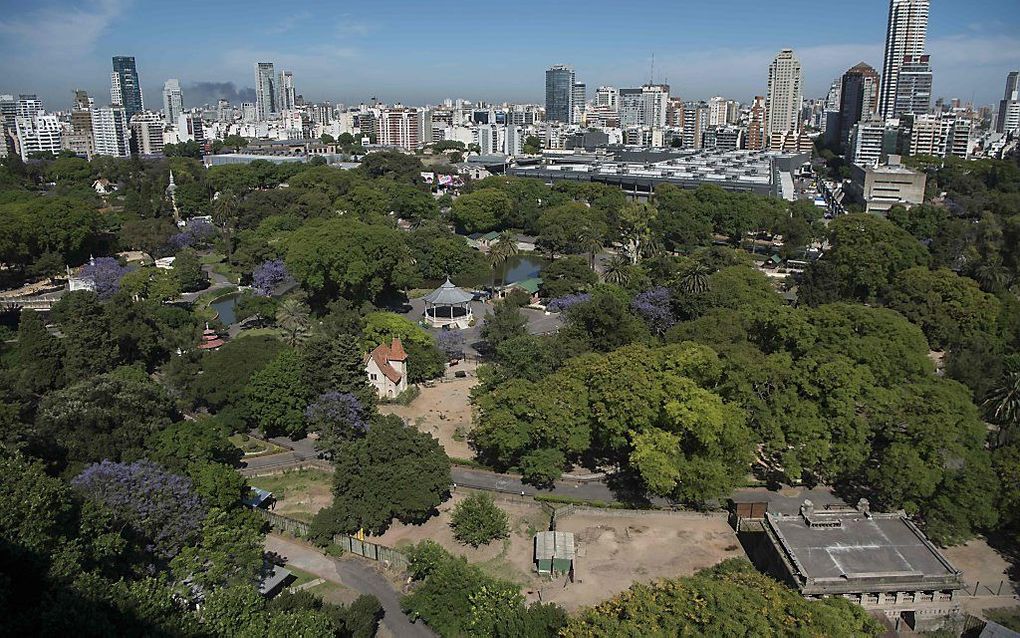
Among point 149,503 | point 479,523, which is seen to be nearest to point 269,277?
point 149,503

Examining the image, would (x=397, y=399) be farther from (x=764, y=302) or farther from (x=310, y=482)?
(x=764, y=302)

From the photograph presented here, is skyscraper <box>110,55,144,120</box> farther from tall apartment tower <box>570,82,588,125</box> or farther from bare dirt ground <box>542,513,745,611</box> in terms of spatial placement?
bare dirt ground <box>542,513,745,611</box>

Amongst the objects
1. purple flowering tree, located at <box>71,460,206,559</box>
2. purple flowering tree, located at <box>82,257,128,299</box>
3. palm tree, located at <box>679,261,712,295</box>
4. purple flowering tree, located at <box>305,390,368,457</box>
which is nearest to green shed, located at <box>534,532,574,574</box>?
purple flowering tree, located at <box>305,390,368,457</box>

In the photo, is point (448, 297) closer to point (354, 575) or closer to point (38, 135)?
point (354, 575)

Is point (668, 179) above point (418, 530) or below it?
above

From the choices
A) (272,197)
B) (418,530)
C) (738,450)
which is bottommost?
(418,530)

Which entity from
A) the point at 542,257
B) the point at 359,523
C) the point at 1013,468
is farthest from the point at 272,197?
the point at 1013,468

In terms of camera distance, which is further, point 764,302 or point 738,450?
point 764,302

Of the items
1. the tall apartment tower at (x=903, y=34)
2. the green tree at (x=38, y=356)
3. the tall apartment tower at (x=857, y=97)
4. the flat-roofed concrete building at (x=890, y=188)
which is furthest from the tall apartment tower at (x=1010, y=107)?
the green tree at (x=38, y=356)
